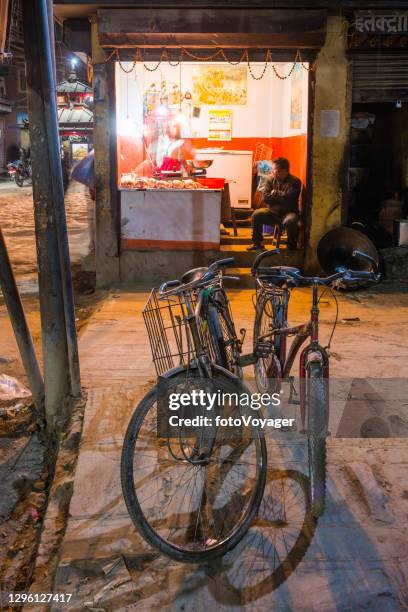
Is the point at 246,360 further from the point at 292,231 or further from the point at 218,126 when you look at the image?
the point at 218,126

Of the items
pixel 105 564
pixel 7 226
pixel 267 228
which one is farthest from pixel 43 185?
pixel 7 226

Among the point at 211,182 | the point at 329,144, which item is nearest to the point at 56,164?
the point at 329,144

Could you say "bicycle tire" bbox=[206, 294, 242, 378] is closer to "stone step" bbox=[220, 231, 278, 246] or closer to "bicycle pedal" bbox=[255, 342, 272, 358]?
"bicycle pedal" bbox=[255, 342, 272, 358]

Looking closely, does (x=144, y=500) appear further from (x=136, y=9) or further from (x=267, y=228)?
(x=267, y=228)

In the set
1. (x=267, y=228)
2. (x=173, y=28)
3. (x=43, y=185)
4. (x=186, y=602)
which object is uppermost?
(x=173, y=28)

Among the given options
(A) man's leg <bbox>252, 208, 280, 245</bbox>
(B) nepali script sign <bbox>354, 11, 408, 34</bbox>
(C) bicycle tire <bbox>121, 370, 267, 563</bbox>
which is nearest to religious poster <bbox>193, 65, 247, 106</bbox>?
(A) man's leg <bbox>252, 208, 280, 245</bbox>

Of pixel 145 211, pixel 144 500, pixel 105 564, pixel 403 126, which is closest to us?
pixel 105 564

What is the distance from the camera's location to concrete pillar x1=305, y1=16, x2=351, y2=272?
31.1ft

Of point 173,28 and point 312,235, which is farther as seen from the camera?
point 312,235

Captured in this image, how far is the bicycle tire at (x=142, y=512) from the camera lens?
11.0ft

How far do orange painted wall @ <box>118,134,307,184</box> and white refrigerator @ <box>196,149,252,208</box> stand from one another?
1.40 ft

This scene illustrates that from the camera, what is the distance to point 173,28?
905cm

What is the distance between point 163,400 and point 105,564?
91 cm

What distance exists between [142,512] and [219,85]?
1056cm
